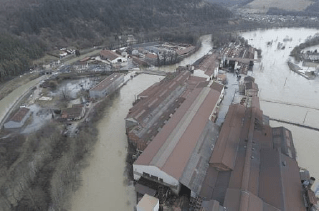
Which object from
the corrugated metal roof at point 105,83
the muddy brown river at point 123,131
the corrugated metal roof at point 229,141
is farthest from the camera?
the corrugated metal roof at point 105,83

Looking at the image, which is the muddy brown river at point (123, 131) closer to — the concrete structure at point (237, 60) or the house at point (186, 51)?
the concrete structure at point (237, 60)

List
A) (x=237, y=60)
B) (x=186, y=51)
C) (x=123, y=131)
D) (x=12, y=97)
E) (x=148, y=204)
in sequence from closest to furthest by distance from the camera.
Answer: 1. (x=148, y=204)
2. (x=123, y=131)
3. (x=12, y=97)
4. (x=237, y=60)
5. (x=186, y=51)

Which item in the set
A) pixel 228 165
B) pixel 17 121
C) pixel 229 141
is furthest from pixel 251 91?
pixel 17 121

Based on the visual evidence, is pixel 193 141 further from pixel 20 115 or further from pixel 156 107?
pixel 20 115

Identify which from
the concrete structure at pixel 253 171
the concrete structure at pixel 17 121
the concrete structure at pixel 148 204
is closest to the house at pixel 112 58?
the concrete structure at pixel 17 121

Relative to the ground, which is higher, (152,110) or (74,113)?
Result: (152,110)

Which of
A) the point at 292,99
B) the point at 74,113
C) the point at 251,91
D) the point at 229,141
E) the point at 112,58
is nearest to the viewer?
the point at 229,141

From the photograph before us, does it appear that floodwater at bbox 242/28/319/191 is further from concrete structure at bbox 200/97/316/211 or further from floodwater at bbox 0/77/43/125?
floodwater at bbox 0/77/43/125
